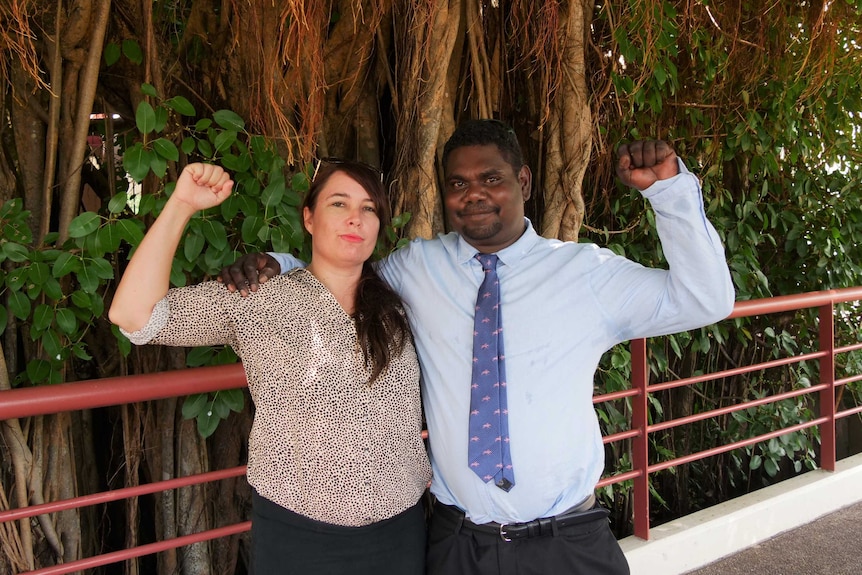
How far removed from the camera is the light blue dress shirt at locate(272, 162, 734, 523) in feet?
4.57

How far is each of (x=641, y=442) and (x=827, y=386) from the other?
1.12 meters

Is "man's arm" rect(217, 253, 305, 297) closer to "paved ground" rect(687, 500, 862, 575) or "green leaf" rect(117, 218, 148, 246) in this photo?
"green leaf" rect(117, 218, 148, 246)

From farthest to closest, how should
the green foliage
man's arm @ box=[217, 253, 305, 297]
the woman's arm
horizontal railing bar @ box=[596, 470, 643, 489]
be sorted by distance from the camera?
the green foliage → horizontal railing bar @ box=[596, 470, 643, 489] → man's arm @ box=[217, 253, 305, 297] → the woman's arm

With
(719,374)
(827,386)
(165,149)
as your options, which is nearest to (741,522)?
(719,374)

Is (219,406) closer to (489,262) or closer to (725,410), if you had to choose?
(489,262)

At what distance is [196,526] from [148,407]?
0.44 metres

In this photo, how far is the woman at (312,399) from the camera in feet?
4.15

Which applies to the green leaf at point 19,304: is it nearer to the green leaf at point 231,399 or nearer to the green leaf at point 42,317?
the green leaf at point 42,317

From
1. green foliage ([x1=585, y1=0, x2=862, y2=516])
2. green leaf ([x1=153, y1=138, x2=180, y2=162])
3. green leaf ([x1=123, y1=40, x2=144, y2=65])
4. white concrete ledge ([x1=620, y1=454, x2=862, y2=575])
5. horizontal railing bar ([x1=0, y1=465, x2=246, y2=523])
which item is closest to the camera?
horizontal railing bar ([x1=0, y1=465, x2=246, y2=523])

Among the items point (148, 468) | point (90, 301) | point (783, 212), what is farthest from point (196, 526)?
point (783, 212)

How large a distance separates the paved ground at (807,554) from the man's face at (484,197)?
1753 mm

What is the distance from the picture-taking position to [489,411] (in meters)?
1.38

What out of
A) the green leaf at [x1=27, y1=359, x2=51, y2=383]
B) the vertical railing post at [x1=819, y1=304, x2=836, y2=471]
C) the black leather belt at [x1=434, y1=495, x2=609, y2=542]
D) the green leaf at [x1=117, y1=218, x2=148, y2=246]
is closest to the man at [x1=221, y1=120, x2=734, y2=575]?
the black leather belt at [x1=434, y1=495, x2=609, y2=542]

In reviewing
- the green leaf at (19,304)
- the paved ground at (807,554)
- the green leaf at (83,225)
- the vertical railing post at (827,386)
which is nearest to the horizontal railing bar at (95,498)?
the green leaf at (19,304)
